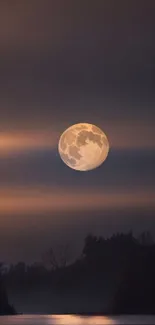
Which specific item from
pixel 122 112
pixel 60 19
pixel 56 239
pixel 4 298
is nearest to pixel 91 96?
pixel 122 112

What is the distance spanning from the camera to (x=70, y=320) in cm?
Answer: 301

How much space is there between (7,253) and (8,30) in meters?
1.13

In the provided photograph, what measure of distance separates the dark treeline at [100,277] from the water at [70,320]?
8 cm

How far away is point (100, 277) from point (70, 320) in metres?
0.33

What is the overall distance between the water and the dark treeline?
0.25ft

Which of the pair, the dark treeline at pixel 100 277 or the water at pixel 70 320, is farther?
the dark treeline at pixel 100 277

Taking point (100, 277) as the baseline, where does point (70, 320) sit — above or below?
below

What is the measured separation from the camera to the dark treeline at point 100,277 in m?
3.15

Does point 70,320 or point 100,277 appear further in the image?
point 100,277

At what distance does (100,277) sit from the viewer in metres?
3.26

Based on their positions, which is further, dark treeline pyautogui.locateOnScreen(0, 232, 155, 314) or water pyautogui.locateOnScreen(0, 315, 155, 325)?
dark treeline pyautogui.locateOnScreen(0, 232, 155, 314)

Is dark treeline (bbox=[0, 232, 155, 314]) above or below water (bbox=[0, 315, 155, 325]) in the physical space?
above

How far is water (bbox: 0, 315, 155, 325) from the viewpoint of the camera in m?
2.94

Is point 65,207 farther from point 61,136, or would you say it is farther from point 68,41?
point 68,41
